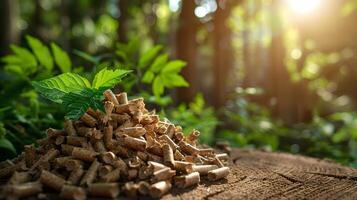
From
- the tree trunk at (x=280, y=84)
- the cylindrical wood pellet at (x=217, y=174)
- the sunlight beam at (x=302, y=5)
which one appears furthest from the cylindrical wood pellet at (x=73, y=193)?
the sunlight beam at (x=302, y=5)

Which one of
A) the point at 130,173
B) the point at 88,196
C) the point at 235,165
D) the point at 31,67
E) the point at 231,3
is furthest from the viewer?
the point at 231,3

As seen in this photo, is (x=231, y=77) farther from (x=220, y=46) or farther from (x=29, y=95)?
(x=29, y=95)

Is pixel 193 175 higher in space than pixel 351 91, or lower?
lower

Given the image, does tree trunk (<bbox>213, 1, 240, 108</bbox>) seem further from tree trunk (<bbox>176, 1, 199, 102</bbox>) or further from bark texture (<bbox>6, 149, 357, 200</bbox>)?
bark texture (<bbox>6, 149, 357, 200</bbox>)

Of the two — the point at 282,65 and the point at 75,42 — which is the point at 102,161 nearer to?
the point at 282,65

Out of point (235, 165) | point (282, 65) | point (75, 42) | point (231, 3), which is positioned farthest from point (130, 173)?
point (75, 42)

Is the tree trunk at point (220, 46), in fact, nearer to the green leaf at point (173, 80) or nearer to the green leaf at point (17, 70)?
the green leaf at point (173, 80)

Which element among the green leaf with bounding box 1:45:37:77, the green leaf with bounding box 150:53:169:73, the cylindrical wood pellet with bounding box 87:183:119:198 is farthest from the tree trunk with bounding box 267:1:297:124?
the cylindrical wood pellet with bounding box 87:183:119:198
